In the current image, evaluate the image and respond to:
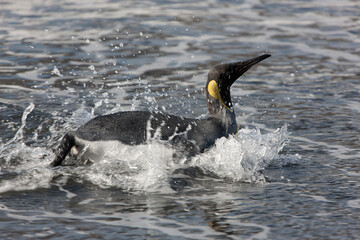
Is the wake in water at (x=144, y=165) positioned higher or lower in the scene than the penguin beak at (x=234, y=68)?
lower

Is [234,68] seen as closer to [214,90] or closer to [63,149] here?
[214,90]

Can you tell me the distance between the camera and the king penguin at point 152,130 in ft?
21.8

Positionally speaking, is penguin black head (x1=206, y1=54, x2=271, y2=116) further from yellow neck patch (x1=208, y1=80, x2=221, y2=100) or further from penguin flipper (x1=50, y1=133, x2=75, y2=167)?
penguin flipper (x1=50, y1=133, x2=75, y2=167)

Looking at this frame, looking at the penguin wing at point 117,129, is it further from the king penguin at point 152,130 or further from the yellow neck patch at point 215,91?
the yellow neck patch at point 215,91

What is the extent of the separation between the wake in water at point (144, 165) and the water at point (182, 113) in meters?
0.02

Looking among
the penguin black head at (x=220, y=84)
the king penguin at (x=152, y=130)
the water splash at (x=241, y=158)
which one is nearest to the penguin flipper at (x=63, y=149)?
the king penguin at (x=152, y=130)

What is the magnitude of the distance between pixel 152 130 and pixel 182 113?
2328mm

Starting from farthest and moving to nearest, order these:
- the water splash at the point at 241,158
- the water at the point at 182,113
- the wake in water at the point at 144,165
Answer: the water splash at the point at 241,158, the wake in water at the point at 144,165, the water at the point at 182,113

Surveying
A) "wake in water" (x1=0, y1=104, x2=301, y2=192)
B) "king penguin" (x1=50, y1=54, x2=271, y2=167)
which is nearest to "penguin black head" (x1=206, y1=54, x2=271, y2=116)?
"king penguin" (x1=50, y1=54, x2=271, y2=167)

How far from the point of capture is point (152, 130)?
6.70 meters

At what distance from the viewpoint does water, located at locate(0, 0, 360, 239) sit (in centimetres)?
543

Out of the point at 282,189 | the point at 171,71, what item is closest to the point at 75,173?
the point at 282,189

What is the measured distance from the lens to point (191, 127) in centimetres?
694

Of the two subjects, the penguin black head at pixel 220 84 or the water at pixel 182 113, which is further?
the penguin black head at pixel 220 84
